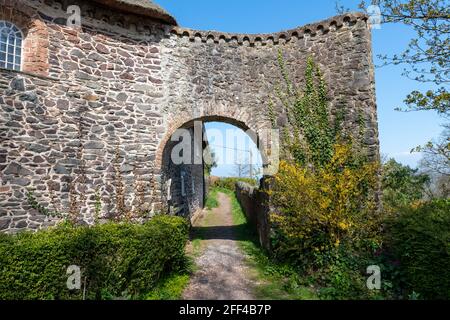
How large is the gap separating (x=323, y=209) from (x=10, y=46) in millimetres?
7997

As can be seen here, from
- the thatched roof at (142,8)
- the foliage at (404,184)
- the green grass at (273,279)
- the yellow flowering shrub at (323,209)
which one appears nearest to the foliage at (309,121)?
the yellow flowering shrub at (323,209)

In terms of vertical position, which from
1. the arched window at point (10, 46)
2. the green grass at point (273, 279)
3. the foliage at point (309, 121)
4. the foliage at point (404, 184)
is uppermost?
the arched window at point (10, 46)

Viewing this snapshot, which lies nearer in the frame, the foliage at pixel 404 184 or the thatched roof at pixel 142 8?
the thatched roof at pixel 142 8

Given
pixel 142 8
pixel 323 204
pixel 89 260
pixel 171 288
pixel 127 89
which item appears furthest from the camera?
pixel 127 89

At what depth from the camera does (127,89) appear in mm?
8172

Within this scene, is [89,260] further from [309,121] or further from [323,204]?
[309,121]

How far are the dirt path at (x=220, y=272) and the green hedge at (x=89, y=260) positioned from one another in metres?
1.00

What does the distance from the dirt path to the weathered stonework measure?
231 cm

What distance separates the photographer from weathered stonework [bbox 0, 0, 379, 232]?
21.6 ft

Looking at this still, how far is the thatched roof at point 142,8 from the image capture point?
297 inches

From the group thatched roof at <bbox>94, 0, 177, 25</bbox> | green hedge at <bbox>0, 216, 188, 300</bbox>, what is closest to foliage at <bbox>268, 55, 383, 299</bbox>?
green hedge at <bbox>0, 216, 188, 300</bbox>

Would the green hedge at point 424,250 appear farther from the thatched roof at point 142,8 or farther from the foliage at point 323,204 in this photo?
the thatched roof at point 142,8

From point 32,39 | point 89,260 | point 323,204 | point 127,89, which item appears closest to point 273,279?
point 323,204
